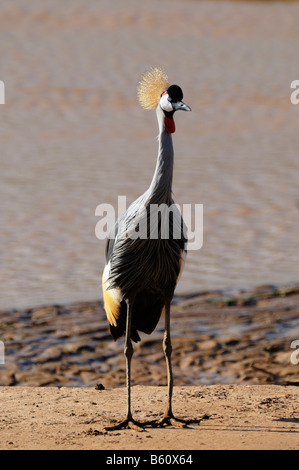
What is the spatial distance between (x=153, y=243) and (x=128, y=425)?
116 cm

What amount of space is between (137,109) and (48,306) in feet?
33.3

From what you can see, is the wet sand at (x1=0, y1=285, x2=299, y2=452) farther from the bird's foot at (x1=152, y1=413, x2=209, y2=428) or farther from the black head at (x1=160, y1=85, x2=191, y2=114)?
the black head at (x1=160, y1=85, x2=191, y2=114)

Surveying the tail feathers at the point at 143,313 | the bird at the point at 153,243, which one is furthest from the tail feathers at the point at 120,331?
the bird at the point at 153,243

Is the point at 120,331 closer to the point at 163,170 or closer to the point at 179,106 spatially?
the point at 163,170

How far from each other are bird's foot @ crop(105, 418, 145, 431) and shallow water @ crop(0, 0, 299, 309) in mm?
3042

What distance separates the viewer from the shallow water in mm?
9570

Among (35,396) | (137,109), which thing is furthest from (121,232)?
(137,109)

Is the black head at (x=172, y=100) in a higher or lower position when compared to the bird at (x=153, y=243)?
higher

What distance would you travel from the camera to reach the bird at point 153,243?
5.29 m

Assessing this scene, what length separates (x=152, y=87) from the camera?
5.55 meters

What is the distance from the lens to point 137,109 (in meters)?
17.7

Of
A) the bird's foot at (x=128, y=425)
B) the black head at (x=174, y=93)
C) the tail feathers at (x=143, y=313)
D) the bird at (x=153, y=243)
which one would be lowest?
the bird's foot at (x=128, y=425)

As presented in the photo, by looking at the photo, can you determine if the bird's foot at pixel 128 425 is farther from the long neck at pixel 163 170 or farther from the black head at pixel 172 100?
the black head at pixel 172 100

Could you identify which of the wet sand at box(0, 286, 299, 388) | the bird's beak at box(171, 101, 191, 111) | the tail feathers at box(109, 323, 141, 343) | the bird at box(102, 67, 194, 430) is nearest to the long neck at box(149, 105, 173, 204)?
the bird at box(102, 67, 194, 430)
